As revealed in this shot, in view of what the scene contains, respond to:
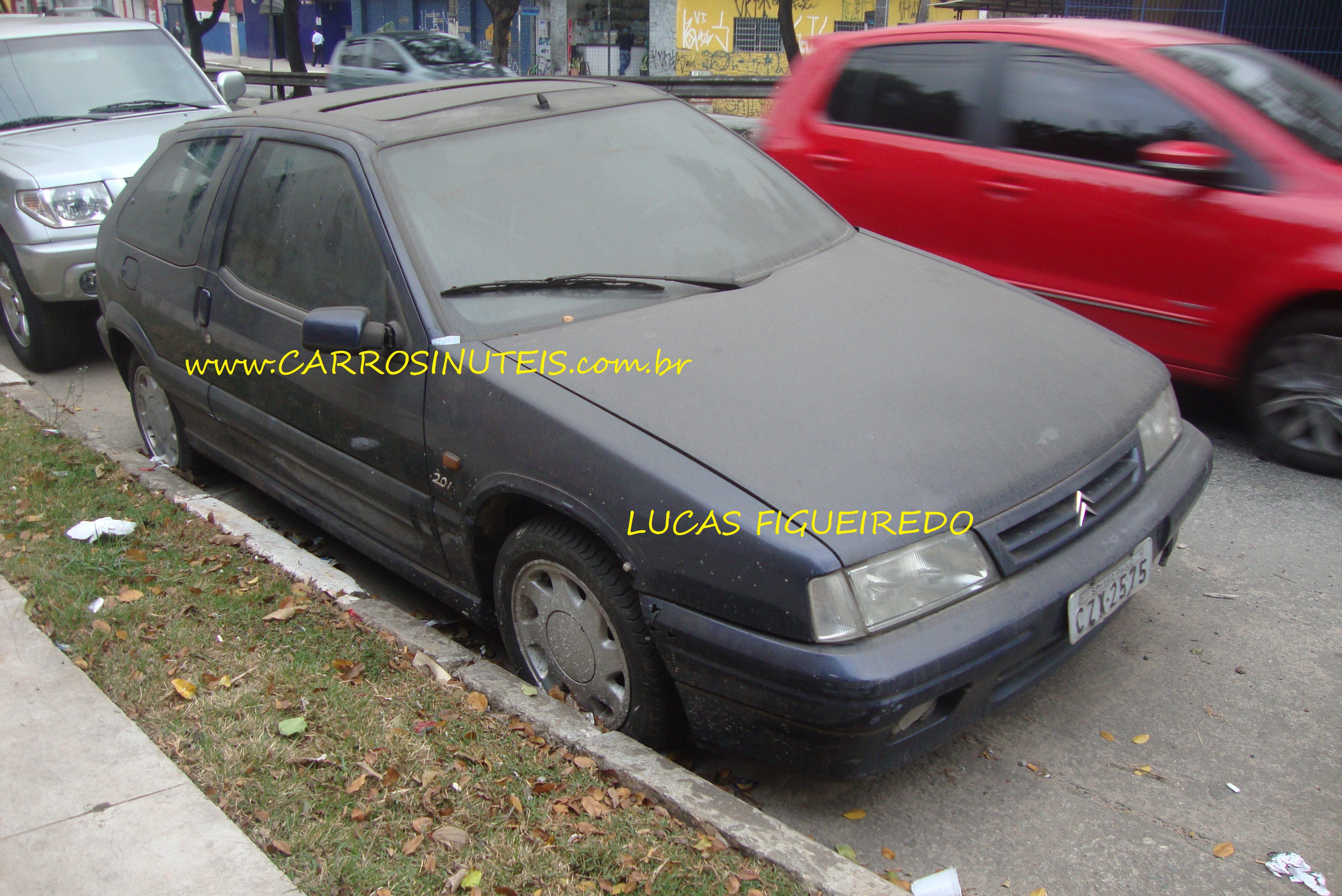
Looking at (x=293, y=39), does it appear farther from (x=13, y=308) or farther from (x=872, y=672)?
(x=872, y=672)

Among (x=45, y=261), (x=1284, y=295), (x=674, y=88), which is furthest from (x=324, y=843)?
(x=674, y=88)

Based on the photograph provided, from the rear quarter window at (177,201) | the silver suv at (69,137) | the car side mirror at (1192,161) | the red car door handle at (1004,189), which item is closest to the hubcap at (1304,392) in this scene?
the car side mirror at (1192,161)

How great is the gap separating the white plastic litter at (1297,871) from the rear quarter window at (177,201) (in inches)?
158

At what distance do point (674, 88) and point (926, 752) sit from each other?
1464 centimetres

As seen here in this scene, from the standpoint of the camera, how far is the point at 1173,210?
4570 mm

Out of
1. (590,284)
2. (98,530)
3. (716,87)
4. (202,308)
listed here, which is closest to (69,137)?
(202,308)

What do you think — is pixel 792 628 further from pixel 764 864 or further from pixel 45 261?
pixel 45 261

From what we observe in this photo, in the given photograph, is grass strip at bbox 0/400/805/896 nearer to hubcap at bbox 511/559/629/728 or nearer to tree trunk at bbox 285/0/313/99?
hubcap at bbox 511/559/629/728

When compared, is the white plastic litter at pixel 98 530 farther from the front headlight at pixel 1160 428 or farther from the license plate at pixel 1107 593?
the front headlight at pixel 1160 428

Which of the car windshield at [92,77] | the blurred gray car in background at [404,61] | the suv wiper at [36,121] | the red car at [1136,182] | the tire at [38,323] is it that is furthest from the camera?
the blurred gray car in background at [404,61]

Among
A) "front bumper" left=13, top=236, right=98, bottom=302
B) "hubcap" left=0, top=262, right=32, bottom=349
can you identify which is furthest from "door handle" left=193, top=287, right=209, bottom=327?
"hubcap" left=0, top=262, right=32, bottom=349

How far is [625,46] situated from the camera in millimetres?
33438

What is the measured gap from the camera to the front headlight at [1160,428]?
3.18 m

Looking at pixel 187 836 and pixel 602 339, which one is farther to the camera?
pixel 602 339
